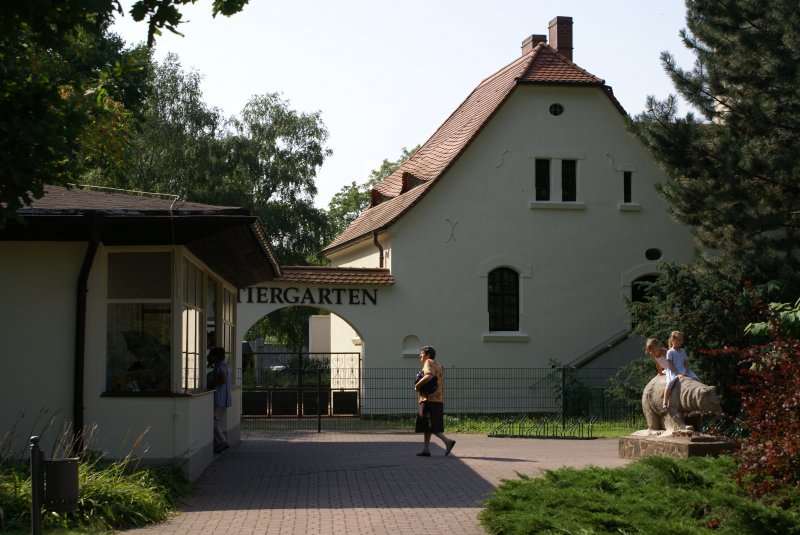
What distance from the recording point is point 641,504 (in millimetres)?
9914

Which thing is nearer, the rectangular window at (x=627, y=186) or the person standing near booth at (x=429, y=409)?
the person standing near booth at (x=429, y=409)

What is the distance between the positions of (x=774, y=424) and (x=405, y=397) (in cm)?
2023

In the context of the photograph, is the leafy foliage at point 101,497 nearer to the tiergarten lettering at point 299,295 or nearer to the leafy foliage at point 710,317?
the leafy foliage at point 710,317

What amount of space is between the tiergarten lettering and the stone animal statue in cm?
1325

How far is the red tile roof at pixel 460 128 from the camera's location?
101 ft

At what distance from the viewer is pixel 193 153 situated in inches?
1879

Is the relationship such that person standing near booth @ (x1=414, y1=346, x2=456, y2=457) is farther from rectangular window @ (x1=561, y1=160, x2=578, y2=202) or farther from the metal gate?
rectangular window @ (x1=561, y1=160, x2=578, y2=202)

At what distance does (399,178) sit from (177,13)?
28.0 metres

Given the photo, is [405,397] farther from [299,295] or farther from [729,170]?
[729,170]

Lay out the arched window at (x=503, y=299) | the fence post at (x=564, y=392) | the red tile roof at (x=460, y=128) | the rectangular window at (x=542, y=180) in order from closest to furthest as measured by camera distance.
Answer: the fence post at (x=564, y=392) → the red tile roof at (x=460, y=128) → the arched window at (x=503, y=299) → the rectangular window at (x=542, y=180)

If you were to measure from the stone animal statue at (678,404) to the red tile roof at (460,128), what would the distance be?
543 inches

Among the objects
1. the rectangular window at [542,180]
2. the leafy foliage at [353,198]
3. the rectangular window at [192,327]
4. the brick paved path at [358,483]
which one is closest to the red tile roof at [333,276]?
the rectangular window at [542,180]

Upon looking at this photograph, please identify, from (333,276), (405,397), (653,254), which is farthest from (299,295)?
(653,254)

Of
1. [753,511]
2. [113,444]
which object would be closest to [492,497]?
[753,511]
